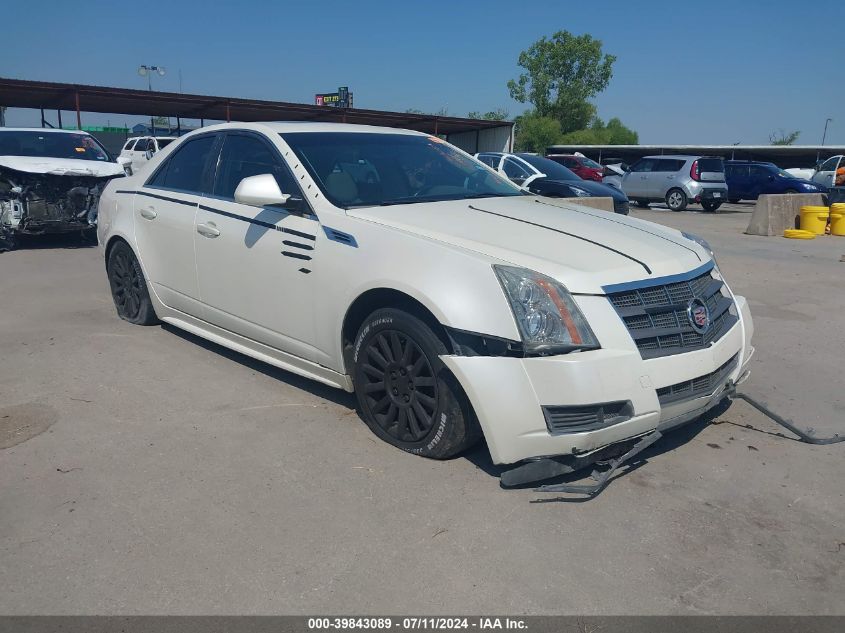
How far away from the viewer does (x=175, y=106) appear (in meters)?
26.3

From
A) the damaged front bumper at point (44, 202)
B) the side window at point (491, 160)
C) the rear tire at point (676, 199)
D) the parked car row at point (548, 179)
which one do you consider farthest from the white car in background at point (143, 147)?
the rear tire at point (676, 199)

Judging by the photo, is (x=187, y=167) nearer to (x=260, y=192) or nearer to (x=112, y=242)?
(x=112, y=242)

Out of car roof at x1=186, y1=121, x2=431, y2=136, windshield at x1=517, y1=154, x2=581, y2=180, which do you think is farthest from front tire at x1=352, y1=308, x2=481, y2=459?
windshield at x1=517, y1=154, x2=581, y2=180

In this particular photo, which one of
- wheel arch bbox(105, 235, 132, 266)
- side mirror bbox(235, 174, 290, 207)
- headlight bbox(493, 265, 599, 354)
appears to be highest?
side mirror bbox(235, 174, 290, 207)

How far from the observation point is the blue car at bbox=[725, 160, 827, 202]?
24328mm

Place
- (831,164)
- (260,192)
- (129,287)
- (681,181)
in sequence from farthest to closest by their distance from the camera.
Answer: (831,164) < (681,181) < (129,287) < (260,192)

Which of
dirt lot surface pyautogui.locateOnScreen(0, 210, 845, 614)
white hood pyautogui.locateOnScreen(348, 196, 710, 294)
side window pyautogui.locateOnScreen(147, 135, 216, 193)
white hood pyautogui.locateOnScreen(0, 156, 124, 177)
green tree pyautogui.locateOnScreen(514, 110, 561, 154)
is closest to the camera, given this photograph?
dirt lot surface pyautogui.locateOnScreen(0, 210, 845, 614)

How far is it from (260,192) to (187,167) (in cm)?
155

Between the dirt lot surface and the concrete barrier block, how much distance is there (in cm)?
1104

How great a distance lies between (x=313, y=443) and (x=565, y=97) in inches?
2986

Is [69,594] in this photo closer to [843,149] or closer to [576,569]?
[576,569]

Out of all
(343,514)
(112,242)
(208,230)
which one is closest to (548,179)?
(112,242)

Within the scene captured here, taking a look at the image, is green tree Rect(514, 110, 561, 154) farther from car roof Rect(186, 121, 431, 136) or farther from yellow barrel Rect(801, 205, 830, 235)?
car roof Rect(186, 121, 431, 136)

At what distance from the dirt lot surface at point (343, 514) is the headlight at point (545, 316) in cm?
73
